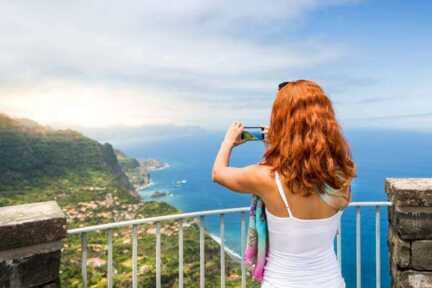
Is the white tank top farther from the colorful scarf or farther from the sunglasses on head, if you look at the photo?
the sunglasses on head

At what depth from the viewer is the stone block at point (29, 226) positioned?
1.56 metres

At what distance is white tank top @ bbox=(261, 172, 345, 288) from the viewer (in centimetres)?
129

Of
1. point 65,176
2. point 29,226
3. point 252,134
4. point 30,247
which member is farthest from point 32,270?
point 65,176

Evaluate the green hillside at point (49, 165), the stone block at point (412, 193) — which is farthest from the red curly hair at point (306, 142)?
the green hillside at point (49, 165)

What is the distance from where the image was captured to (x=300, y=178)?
47.3 inches

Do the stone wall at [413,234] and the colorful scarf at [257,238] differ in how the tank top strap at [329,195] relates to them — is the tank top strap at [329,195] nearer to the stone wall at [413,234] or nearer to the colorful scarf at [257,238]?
the colorful scarf at [257,238]

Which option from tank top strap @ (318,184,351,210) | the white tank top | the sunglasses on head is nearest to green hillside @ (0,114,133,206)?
the white tank top

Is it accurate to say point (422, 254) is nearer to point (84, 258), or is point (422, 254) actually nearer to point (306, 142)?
point (306, 142)

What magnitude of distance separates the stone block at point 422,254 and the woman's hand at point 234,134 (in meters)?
1.89

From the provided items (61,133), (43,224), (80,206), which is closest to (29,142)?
(61,133)

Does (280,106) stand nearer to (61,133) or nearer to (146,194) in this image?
(61,133)

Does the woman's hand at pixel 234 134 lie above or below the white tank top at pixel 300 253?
above

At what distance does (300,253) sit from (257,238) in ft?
0.66

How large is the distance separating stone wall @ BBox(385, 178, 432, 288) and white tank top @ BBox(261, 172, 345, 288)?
1348mm
